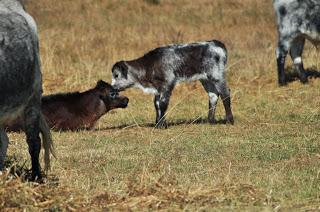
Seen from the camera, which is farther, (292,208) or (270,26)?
(270,26)

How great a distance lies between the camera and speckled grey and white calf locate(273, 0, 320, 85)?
18703 mm

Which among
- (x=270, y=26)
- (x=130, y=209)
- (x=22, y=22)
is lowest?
(x=270, y=26)

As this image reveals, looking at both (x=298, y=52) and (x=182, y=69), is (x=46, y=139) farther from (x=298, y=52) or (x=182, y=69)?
(x=298, y=52)

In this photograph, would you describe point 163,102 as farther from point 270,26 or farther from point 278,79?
point 270,26

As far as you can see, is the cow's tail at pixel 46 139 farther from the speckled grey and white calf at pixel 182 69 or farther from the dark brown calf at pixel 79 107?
the speckled grey and white calf at pixel 182 69

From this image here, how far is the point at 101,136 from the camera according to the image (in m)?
13.4

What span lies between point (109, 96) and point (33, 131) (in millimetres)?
6378

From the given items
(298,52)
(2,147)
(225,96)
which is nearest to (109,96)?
(225,96)

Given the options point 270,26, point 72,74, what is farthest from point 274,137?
point 270,26

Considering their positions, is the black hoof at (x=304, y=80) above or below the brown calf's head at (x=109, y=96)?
below

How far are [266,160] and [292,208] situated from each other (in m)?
3.09

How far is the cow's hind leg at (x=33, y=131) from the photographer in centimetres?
878

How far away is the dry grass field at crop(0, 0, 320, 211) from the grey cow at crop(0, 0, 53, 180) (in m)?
0.33

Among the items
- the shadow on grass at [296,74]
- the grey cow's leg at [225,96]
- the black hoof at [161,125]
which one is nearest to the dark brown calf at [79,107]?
the black hoof at [161,125]
